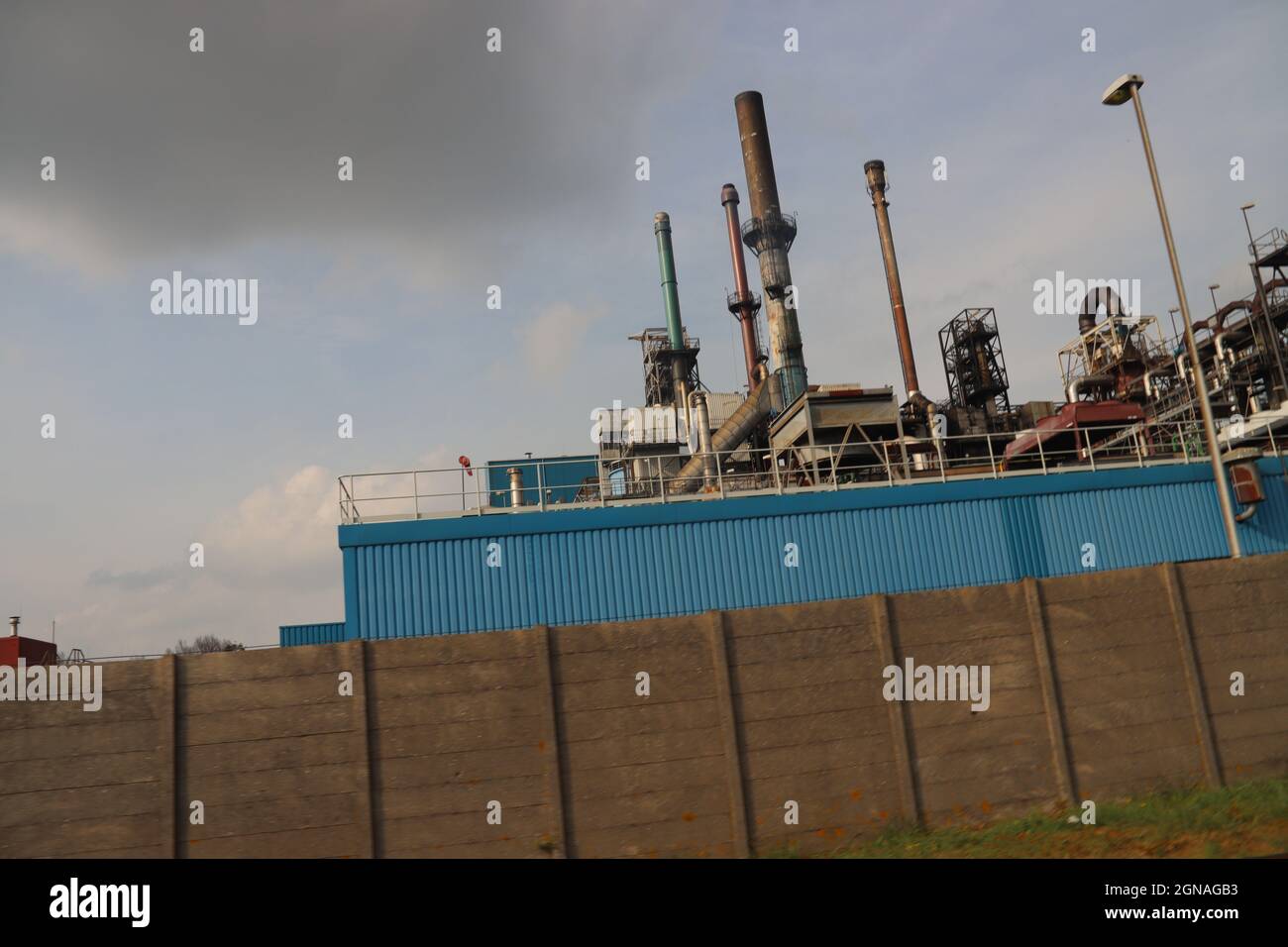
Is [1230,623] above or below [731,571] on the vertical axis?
below

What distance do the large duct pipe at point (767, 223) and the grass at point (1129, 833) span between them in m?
32.5

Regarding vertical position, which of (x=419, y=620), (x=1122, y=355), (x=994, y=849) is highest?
(x=1122, y=355)

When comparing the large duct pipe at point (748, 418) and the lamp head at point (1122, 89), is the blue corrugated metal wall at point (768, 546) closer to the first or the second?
the lamp head at point (1122, 89)

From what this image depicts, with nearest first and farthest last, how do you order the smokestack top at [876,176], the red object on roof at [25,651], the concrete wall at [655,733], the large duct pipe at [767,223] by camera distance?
the concrete wall at [655,733] < the red object on roof at [25,651] < the large duct pipe at [767,223] < the smokestack top at [876,176]

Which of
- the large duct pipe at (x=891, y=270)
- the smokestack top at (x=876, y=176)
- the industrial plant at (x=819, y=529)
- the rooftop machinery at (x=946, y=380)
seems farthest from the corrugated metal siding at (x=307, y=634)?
the smokestack top at (x=876, y=176)

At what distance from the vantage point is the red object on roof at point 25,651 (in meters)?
23.1

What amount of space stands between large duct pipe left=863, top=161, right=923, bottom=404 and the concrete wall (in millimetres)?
33911

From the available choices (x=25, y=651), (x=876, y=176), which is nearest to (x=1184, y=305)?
(x=25, y=651)

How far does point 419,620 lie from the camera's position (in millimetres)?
19469

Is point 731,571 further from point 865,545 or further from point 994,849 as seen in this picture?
point 994,849
